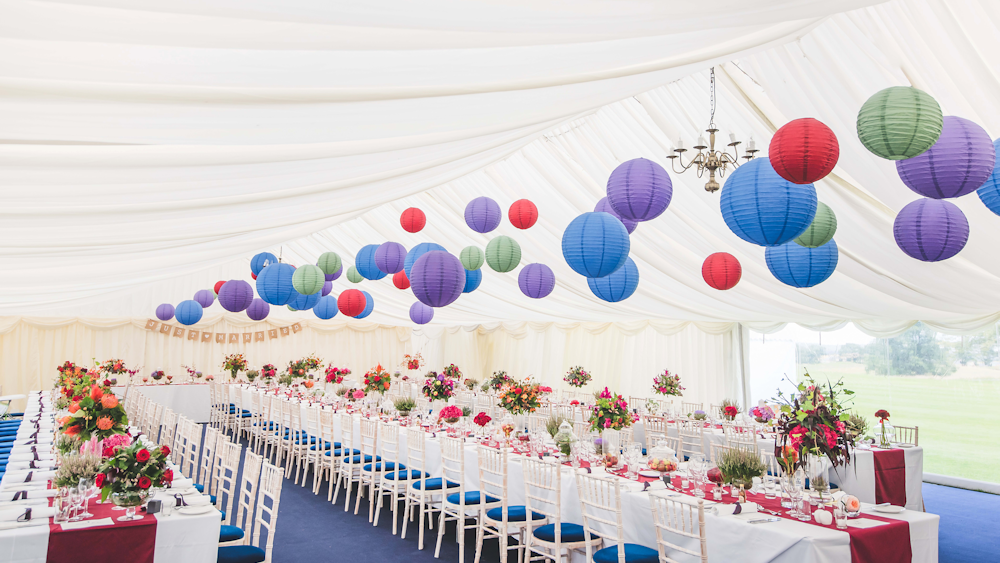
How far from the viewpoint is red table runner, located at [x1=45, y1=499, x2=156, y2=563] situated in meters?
3.21

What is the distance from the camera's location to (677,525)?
3867mm

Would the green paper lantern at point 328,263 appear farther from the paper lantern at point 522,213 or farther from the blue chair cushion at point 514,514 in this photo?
the blue chair cushion at point 514,514

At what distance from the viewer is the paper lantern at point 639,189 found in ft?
15.0

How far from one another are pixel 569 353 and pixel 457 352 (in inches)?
194

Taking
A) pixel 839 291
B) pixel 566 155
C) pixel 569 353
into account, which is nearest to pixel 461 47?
pixel 566 155

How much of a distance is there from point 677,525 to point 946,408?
998 cm

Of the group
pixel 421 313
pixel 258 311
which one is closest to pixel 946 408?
pixel 421 313

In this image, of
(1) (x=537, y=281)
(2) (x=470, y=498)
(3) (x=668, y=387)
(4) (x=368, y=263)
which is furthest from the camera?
(3) (x=668, y=387)

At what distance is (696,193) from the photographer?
7320 mm

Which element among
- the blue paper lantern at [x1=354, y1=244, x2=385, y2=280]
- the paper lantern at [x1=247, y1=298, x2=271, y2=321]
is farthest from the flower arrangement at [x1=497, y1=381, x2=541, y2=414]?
the paper lantern at [x1=247, y1=298, x2=271, y2=321]

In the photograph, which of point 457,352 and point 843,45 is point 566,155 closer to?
point 843,45

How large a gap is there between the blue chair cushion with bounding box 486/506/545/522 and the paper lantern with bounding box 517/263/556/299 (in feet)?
9.13

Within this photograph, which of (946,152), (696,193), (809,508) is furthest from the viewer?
(696,193)

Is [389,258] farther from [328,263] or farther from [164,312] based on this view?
[164,312]
